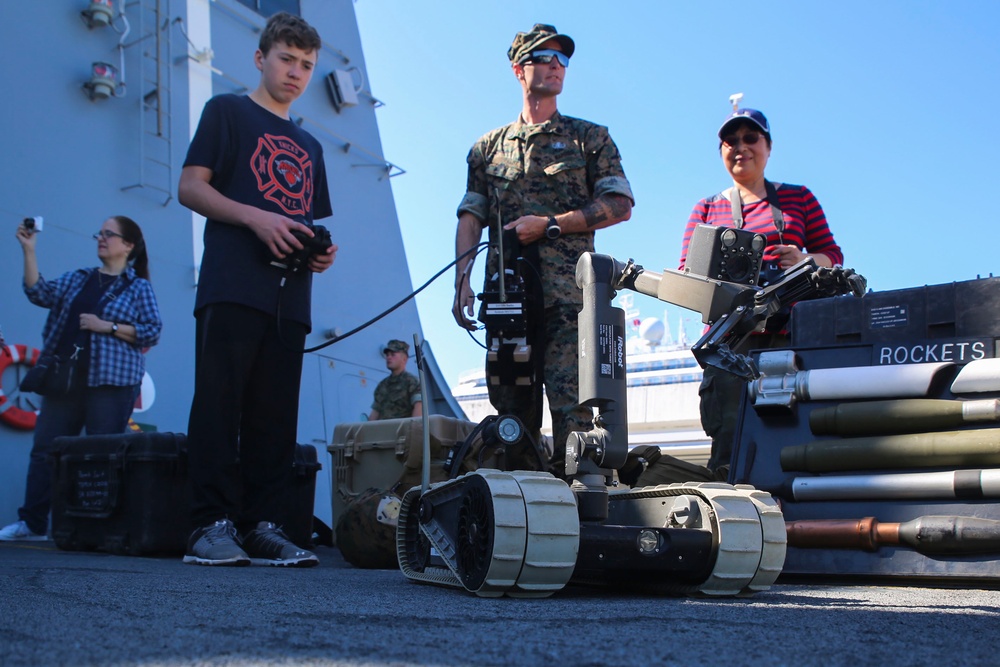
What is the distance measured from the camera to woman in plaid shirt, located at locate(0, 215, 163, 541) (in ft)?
14.6

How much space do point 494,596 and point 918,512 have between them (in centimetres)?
154

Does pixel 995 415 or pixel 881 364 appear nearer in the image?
pixel 995 415

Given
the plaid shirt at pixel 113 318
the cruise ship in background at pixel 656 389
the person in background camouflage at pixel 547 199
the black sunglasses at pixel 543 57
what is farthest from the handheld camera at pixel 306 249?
the cruise ship in background at pixel 656 389

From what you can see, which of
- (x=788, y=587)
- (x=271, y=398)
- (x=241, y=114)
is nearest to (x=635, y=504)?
(x=788, y=587)

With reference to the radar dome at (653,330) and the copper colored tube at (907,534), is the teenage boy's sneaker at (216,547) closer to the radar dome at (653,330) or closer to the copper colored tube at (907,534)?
the copper colored tube at (907,534)

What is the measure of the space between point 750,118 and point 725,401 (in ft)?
3.76

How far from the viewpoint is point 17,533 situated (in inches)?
Answer: 180

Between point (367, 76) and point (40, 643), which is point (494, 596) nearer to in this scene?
point (40, 643)

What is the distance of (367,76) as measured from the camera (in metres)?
9.05

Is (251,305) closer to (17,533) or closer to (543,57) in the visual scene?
(543,57)

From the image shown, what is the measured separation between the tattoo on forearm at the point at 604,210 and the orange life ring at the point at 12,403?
3.75 meters

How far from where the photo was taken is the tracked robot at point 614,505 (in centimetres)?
184

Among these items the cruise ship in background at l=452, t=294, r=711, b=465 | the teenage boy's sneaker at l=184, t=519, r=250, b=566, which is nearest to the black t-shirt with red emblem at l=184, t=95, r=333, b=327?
the teenage boy's sneaker at l=184, t=519, r=250, b=566

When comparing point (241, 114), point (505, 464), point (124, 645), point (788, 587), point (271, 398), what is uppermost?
point (241, 114)
